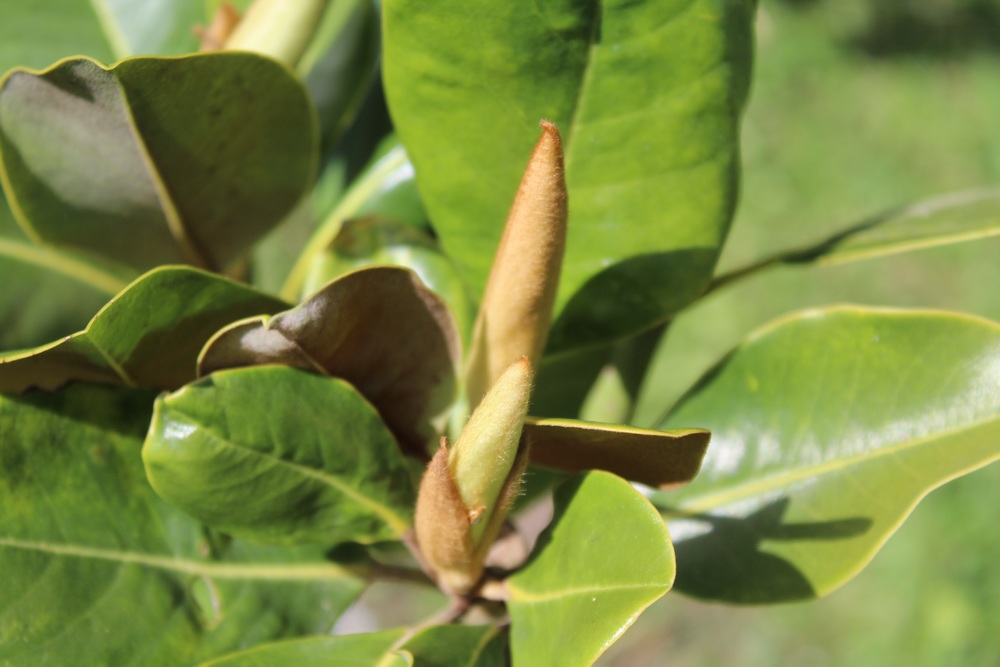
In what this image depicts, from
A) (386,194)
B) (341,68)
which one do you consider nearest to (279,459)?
(386,194)

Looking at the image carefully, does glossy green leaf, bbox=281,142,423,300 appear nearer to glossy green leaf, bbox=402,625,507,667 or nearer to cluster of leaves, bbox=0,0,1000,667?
cluster of leaves, bbox=0,0,1000,667

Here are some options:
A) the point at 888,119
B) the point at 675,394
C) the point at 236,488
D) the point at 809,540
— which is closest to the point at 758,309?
the point at 675,394

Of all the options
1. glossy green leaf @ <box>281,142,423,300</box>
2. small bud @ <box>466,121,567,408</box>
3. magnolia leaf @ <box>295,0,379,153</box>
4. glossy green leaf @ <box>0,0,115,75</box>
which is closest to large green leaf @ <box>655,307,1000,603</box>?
small bud @ <box>466,121,567,408</box>

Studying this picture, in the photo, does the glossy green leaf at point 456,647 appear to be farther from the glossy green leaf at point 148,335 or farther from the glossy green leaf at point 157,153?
the glossy green leaf at point 157,153

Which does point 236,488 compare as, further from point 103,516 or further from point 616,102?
point 616,102

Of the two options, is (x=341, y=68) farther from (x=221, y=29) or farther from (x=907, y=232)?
(x=907, y=232)

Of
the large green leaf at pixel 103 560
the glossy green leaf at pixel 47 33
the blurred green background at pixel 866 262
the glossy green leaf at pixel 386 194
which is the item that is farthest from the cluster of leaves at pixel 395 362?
the blurred green background at pixel 866 262
